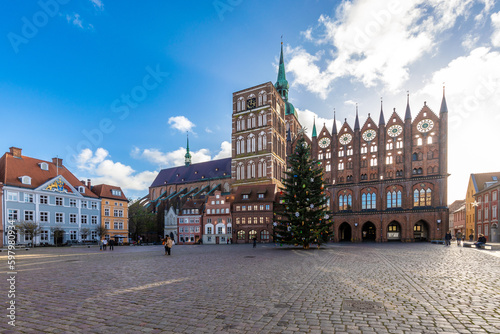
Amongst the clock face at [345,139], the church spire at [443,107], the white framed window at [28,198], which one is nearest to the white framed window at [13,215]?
the white framed window at [28,198]

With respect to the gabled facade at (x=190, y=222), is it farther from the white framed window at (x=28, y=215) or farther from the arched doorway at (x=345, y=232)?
the arched doorway at (x=345, y=232)

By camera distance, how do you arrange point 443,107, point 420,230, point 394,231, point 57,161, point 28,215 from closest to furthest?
point 28,215 < point 443,107 < point 420,230 < point 57,161 < point 394,231

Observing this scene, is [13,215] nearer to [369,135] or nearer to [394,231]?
[369,135]

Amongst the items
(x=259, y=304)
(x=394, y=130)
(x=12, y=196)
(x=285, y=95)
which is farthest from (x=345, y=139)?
(x=12, y=196)

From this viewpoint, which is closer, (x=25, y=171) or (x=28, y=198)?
(x=28, y=198)

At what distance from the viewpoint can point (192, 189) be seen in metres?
78.1

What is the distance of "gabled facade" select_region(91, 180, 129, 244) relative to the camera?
52.9 m

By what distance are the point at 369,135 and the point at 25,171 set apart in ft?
184

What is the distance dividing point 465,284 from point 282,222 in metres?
20.1

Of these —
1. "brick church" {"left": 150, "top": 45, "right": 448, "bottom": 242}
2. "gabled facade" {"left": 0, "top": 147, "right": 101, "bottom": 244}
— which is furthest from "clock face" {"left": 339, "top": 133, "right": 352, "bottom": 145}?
"gabled facade" {"left": 0, "top": 147, "right": 101, "bottom": 244}

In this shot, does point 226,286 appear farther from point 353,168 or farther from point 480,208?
point 480,208

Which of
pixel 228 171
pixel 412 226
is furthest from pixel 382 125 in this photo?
pixel 228 171

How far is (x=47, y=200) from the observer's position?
43.7 meters

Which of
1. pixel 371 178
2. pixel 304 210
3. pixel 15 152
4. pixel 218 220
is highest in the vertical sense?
pixel 15 152
